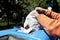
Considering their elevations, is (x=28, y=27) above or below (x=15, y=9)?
below

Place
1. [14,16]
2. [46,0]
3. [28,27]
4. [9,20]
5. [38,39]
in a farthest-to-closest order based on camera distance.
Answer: [9,20] < [14,16] < [46,0] < [28,27] < [38,39]

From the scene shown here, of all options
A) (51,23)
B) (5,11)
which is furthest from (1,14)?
(51,23)

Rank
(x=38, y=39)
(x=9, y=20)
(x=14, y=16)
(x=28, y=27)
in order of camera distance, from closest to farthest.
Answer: (x=38, y=39), (x=28, y=27), (x=14, y=16), (x=9, y=20)

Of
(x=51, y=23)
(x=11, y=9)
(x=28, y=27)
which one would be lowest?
(x=51, y=23)

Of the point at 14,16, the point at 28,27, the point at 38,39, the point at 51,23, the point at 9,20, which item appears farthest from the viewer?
the point at 9,20

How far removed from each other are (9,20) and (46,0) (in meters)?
1.86

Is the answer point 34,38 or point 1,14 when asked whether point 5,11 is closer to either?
point 1,14

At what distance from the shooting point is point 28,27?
6.02ft

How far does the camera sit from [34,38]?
158cm

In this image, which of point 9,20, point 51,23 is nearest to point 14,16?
point 9,20

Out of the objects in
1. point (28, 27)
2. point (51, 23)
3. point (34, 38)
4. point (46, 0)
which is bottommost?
point (51, 23)

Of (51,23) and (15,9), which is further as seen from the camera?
(15,9)

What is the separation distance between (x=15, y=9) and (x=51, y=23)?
597 cm

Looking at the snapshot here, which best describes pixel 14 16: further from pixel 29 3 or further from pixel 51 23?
pixel 51 23
